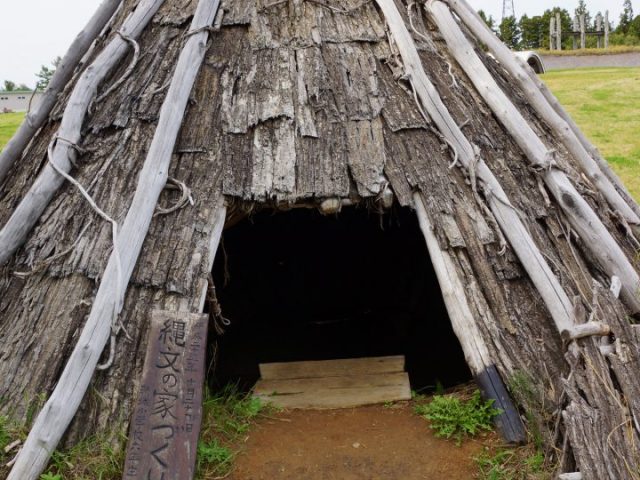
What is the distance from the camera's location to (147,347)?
3.49 meters

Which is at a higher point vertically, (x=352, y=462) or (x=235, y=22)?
(x=235, y=22)

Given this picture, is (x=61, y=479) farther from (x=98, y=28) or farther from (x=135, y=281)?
(x=98, y=28)

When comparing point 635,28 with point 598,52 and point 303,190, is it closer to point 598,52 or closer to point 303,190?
point 598,52

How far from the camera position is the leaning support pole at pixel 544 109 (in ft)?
15.2

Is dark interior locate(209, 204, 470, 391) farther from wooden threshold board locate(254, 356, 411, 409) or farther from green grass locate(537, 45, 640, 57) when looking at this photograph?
green grass locate(537, 45, 640, 57)

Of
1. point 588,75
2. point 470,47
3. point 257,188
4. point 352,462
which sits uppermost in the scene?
point 470,47

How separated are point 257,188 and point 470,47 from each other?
6.97 feet

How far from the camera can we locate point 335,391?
15.7 ft

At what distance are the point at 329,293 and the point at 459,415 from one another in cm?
411

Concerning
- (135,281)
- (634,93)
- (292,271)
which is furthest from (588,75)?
(135,281)

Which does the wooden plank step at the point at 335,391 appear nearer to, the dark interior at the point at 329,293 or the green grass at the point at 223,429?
the green grass at the point at 223,429

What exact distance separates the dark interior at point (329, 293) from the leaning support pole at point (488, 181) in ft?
7.60

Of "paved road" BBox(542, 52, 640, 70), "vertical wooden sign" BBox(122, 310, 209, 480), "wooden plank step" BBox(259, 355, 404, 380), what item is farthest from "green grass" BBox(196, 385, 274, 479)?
"paved road" BBox(542, 52, 640, 70)

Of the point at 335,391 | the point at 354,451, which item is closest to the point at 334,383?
the point at 335,391
